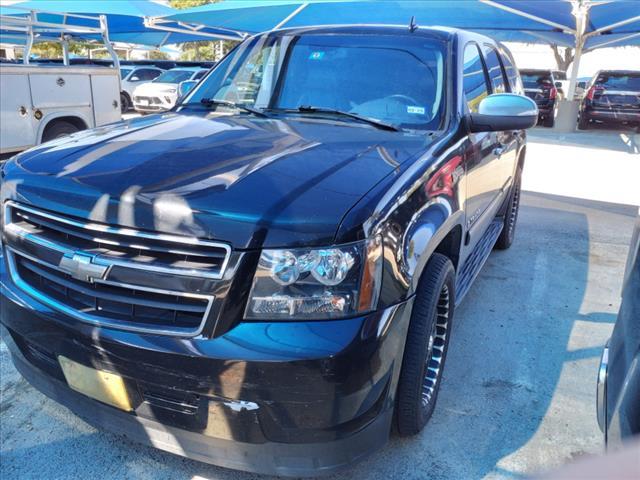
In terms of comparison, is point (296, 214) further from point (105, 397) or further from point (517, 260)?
point (517, 260)

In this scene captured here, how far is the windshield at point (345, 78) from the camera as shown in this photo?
308 centimetres

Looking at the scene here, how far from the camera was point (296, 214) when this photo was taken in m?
1.89

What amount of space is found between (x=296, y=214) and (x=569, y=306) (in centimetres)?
315

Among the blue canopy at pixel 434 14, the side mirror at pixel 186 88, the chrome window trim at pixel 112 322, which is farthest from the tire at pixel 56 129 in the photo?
the blue canopy at pixel 434 14

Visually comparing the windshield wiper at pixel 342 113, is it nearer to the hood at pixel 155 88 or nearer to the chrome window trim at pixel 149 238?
the chrome window trim at pixel 149 238

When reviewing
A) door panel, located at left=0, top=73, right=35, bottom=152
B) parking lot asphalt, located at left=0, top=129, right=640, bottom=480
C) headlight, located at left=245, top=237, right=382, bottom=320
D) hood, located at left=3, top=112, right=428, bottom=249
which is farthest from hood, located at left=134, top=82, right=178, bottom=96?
headlight, located at left=245, top=237, right=382, bottom=320

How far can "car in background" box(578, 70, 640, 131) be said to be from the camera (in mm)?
16141

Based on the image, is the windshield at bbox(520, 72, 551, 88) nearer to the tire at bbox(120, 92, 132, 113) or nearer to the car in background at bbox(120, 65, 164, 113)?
the car in background at bbox(120, 65, 164, 113)

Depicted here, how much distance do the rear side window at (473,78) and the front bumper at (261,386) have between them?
1.73 meters

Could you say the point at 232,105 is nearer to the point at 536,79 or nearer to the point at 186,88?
the point at 186,88

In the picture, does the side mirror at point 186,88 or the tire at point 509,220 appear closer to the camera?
the side mirror at point 186,88

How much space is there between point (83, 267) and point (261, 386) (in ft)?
2.55

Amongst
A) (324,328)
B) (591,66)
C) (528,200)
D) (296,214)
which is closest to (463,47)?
(296,214)

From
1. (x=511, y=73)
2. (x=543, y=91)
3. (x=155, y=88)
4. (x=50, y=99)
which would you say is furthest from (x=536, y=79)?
(x=50, y=99)
